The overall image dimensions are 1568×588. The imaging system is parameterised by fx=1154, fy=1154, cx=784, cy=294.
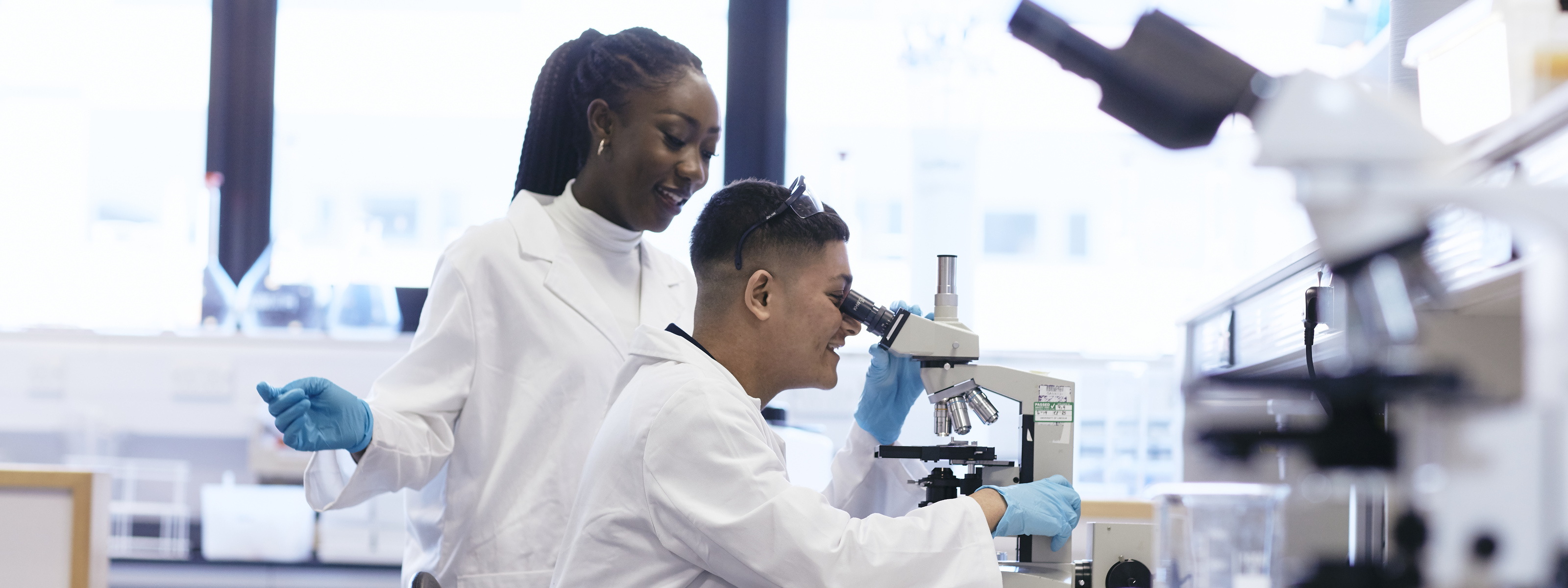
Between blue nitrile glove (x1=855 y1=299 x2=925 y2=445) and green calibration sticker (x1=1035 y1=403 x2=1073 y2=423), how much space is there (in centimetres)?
26

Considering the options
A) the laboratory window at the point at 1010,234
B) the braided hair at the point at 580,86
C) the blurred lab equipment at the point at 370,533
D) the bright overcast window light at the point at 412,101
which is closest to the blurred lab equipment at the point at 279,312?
the bright overcast window light at the point at 412,101

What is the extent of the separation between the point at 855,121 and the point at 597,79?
1488 mm

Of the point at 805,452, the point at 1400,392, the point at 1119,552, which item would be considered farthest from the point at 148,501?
the point at 1400,392

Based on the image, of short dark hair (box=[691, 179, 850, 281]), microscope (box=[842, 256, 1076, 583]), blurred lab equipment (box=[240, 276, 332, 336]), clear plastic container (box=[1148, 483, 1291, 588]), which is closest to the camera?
microscope (box=[842, 256, 1076, 583])

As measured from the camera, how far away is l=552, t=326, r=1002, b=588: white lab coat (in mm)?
1146

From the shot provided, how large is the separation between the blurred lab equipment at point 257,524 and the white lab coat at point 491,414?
1.35 metres

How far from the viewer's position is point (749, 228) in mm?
1406

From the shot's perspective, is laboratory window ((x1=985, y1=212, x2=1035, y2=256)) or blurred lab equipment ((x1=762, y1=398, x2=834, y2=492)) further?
laboratory window ((x1=985, y1=212, x2=1035, y2=256))

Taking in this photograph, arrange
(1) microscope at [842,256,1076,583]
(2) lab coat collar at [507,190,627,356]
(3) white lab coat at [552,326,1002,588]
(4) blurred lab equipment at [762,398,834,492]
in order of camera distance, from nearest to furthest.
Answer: (3) white lab coat at [552,326,1002,588]
(1) microscope at [842,256,1076,583]
(2) lab coat collar at [507,190,627,356]
(4) blurred lab equipment at [762,398,834,492]

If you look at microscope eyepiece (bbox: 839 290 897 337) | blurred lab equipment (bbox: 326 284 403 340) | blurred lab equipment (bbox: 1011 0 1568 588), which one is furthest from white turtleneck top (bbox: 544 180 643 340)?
blurred lab equipment (bbox: 326 284 403 340)

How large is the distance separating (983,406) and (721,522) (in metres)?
0.33

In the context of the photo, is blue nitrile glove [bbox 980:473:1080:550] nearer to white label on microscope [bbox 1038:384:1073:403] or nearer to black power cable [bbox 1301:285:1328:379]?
white label on microscope [bbox 1038:384:1073:403]

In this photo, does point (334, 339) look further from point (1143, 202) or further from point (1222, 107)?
point (1222, 107)

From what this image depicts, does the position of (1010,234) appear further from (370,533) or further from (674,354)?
(674,354)
